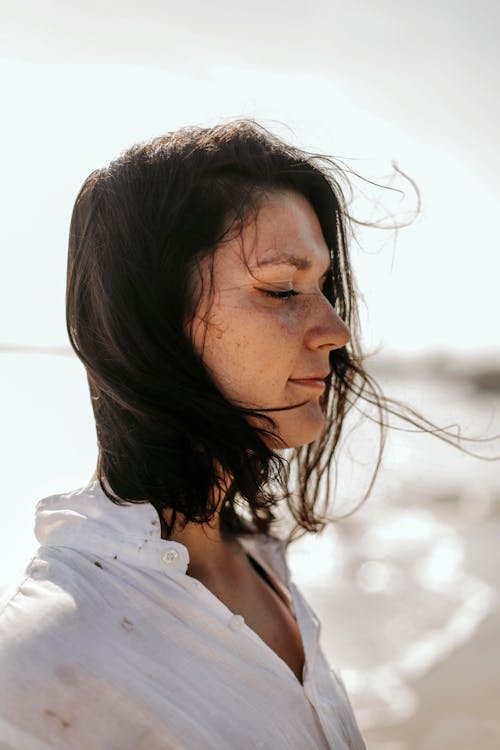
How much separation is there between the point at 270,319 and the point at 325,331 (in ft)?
0.52

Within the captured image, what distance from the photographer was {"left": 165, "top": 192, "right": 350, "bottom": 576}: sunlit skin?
5.16ft

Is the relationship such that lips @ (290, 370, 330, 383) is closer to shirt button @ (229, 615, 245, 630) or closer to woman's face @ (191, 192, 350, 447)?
woman's face @ (191, 192, 350, 447)

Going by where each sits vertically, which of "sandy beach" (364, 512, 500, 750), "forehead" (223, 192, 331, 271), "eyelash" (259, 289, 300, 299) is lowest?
"sandy beach" (364, 512, 500, 750)

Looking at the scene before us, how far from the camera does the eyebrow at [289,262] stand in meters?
1.57

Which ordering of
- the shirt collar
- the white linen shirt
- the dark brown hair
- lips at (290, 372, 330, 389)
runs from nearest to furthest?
the white linen shirt < the shirt collar < the dark brown hair < lips at (290, 372, 330, 389)

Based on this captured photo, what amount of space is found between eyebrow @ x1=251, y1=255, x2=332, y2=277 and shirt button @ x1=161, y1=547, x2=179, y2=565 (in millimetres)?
653

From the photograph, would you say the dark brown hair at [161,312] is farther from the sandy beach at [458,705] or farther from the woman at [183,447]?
the sandy beach at [458,705]

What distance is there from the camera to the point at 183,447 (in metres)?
1.61

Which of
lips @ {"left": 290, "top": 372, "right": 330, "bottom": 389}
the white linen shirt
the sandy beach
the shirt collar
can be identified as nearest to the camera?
the white linen shirt

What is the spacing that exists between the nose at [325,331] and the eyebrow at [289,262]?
0.35 feet

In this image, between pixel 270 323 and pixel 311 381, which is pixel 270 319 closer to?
pixel 270 323

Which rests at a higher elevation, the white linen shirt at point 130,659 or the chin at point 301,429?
the chin at point 301,429

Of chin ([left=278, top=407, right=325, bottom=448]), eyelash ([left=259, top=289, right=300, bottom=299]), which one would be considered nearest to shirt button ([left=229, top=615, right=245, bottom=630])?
chin ([left=278, top=407, right=325, bottom=448])

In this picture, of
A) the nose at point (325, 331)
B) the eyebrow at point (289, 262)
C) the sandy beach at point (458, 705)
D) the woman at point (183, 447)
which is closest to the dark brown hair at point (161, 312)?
the woman at point (183, 447)
